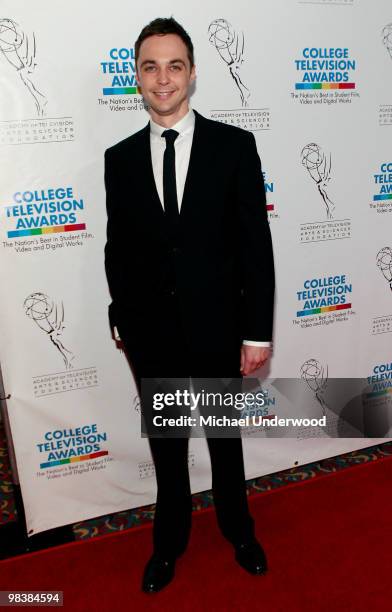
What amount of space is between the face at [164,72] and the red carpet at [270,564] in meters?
1.94

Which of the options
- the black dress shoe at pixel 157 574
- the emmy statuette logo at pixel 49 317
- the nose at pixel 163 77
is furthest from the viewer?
the emmy statuette logo at pixel 49 317

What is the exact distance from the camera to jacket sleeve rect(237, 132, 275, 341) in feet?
6.70

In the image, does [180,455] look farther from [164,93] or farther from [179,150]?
[164,93]

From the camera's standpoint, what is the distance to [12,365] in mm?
2668

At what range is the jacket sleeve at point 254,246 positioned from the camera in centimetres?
204

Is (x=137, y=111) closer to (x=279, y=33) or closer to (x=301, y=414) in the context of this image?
(x=279, y=33)

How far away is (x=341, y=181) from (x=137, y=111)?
1.18 m

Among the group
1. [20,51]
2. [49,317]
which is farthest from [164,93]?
[49,317]

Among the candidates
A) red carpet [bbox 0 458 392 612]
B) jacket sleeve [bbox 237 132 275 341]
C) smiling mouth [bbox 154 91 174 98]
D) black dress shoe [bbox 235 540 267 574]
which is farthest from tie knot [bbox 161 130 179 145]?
red carpet [bbox 0 458 392 612]

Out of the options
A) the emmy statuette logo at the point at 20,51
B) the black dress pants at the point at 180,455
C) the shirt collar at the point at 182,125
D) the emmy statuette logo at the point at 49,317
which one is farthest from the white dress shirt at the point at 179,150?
the emmy statuette logo at the point at 49,317

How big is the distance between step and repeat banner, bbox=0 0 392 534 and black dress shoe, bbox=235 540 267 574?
73 cm

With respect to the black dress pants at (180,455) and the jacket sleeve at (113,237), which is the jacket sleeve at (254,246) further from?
the jacket sleeve at (113,237)

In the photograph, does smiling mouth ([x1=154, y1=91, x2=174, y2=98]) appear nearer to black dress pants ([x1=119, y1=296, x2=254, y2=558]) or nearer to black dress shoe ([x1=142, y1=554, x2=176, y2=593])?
black dress pants ([x1=119, y1=296, x2=254, y2=558])

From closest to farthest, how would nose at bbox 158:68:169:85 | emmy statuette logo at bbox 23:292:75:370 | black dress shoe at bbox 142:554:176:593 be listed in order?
nose at bbox 158:68:169:85, black dress shoe at bbox 142:554:176:593, emmy statuette logo at bbox 23:292:75:370
